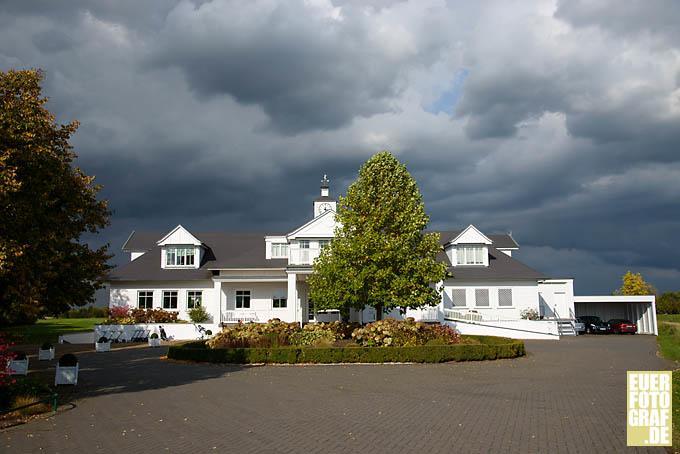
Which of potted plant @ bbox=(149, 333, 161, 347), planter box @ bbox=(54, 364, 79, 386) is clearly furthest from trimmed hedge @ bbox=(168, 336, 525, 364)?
potted plant @ bbox=(149, 333, 161, 347)

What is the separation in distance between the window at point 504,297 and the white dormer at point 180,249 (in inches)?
943

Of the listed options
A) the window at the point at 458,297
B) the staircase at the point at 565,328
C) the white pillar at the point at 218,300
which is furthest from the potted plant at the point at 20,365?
the staircase at the point at 565,328

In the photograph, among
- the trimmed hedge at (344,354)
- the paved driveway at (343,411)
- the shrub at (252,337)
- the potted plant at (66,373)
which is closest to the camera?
the paved driveway at (343,411)

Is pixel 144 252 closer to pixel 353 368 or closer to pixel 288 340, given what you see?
pixel 288 340

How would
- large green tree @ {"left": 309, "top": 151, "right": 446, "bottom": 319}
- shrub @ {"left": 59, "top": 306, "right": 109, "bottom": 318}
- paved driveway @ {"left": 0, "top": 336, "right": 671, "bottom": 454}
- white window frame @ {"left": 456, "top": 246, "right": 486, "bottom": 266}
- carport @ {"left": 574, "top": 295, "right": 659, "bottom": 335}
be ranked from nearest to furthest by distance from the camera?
paved driveway @ {"left": 0, "top": 336, "right": 671, "bottom": 454} → large green tree @ {"left": 309, "top": 151, "right": 446, "bottom": 319} → carport @ {"left": 574, "top": 295, "right": 659, "bottom": 335} → white window frame @ {"left": 456, "top": 246, "right": 486, "bottom": 266} → shrub @ {"left": 59, "top": 306, "right": 109, "bottom": 318}

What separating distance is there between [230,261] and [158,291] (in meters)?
5.95

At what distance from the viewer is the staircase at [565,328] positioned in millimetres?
44000

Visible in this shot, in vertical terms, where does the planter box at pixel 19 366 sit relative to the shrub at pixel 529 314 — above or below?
below

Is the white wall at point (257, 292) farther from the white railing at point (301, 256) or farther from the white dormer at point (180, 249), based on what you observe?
the white railing at point (301, 256)

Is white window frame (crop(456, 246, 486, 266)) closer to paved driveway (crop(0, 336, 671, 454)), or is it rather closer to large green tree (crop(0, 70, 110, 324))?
paved driveway (crop(0, 336, 671, 454))

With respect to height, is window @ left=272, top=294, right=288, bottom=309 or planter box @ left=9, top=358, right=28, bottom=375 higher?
window @ left=272, top=294, right=288, bottom=309

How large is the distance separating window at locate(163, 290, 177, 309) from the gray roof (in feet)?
3.47

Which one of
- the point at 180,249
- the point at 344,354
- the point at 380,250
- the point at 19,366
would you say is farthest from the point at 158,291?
the point at 344,354

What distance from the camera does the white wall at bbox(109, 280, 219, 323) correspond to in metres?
43.7
